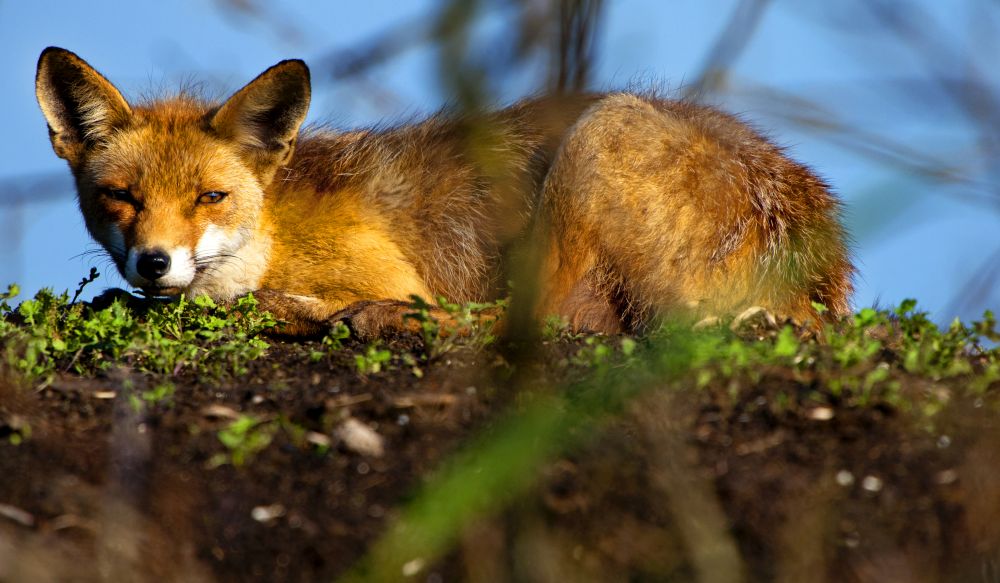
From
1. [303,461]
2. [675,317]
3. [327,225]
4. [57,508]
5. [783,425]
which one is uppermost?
[327,225]

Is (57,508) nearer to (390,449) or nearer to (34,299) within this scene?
(390,449)

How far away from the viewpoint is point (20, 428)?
12.5 ft

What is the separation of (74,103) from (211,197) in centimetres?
106

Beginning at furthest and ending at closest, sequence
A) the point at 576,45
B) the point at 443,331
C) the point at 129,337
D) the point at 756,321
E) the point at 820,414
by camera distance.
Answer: the point at 756,321 → the point at 443,331 → the point at 129,337 → the point at 820,414 → the point at 576,45

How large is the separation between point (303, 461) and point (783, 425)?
1692mm

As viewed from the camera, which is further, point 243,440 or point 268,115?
point 268,115

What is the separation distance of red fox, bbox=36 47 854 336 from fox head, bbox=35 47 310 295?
12 millimetres

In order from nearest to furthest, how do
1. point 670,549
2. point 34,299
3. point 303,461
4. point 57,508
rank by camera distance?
point 670,549 → point 57,508 → point 303,461 → point 34,299

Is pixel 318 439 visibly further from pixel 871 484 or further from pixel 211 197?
pixel 211 197

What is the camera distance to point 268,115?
654 cm

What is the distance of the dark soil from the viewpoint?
2953 millimetres

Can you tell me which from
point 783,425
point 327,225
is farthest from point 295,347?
point 783,425

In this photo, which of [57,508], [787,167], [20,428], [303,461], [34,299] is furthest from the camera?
[787,167]

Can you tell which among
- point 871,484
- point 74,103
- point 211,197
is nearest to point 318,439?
point 871,484
